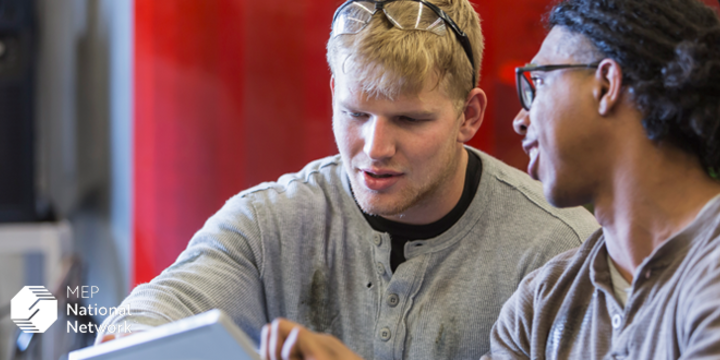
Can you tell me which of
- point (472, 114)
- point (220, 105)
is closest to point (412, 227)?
point (472, 114)

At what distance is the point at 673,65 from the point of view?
803 millimetres

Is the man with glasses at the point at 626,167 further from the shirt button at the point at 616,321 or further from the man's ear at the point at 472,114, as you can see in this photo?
the man's ear at the point at 472,114

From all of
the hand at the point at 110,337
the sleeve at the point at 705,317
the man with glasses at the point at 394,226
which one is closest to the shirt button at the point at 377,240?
the man with glasses at the point at 394,226

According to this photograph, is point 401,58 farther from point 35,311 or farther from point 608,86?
point 35,311

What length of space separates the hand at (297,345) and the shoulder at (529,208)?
609 mm

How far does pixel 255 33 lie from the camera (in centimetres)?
176

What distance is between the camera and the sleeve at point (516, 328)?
96 centimetres

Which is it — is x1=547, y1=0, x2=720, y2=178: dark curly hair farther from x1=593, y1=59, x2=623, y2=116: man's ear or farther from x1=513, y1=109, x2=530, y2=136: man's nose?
x1=513, y1=109, x2=530, y2=136: man's nose

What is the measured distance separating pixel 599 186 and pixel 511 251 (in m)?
0.37

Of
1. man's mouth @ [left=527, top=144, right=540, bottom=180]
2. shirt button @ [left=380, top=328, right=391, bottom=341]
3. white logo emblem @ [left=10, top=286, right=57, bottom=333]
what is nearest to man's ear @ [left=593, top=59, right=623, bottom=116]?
man's mouth @ [left=527, top=144, right=540, bottom=180]

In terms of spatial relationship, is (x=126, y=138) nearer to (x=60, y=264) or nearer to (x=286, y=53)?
(x=60, y=264)

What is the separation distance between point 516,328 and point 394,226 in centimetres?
38

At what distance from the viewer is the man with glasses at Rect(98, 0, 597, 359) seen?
1.16 meters

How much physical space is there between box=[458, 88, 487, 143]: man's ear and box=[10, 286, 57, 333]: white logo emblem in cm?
118
